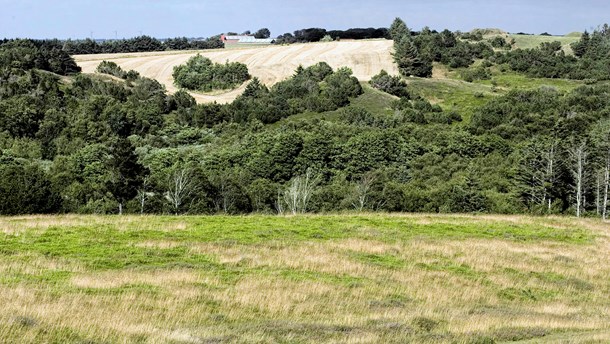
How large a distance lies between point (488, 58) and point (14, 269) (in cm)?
16878

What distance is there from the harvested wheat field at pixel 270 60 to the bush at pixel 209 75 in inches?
93.2

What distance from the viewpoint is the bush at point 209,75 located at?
160 metres

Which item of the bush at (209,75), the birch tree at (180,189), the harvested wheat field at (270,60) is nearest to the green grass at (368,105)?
the harvested wheat field at (270,60)

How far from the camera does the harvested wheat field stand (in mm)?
160500

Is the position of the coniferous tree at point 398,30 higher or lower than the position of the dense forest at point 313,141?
higher

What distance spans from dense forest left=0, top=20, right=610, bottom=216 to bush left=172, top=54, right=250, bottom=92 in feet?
30.1

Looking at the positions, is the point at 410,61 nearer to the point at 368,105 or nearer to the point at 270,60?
the point at 368,105

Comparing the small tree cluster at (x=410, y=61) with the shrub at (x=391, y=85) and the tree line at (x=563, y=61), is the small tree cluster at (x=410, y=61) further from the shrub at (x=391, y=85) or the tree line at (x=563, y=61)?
the tree line at (x=563, y=61)

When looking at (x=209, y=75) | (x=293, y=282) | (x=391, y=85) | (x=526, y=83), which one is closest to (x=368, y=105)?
(x=391, y=85)

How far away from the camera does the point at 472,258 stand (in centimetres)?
3062

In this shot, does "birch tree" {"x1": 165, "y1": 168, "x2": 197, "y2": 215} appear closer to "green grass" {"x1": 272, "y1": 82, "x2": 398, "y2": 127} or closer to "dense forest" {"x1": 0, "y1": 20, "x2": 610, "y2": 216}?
"dense forest" {"x1": 0, "y1": 20, "x2": 610, "y2": 216}

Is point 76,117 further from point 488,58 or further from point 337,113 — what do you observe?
point 488,58

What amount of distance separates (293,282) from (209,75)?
470 feet

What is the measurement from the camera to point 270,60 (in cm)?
→ 17375
